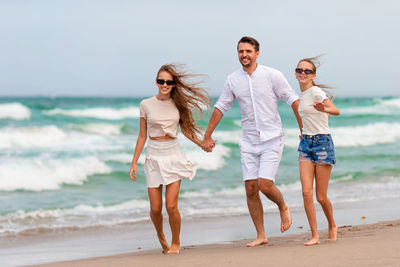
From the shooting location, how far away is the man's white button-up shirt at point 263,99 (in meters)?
5.96

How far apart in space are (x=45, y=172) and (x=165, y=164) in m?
8.50

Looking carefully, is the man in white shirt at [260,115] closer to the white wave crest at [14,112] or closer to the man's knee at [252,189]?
the man's knee at [252,189]

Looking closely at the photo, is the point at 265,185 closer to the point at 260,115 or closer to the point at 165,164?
the point at 260,115

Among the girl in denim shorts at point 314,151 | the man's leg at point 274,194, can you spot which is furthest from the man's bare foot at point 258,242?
the girl in denim shorts at point 314,151

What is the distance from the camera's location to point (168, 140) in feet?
19.6

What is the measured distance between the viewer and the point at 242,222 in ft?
27.9

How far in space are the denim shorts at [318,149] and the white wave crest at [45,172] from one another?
7.77 meters

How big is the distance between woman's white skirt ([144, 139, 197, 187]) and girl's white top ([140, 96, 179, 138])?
103 millimetres

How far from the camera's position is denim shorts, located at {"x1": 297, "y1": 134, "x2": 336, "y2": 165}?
5.57 m

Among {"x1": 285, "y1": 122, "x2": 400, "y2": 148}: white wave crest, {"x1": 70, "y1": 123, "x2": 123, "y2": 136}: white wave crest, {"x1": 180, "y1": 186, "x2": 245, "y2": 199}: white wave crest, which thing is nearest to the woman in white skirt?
{"x1": 180, "y1": 186, "x2": 245, "y2": 199}: white wave crest

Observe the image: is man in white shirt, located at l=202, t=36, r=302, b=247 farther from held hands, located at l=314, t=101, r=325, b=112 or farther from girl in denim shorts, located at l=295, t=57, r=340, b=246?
held hands, located at l=314, t=101, r=325, b=112

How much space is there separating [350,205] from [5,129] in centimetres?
1804

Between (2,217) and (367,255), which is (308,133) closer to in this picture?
(367,255)

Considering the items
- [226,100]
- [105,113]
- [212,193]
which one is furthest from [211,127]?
[105,113]
